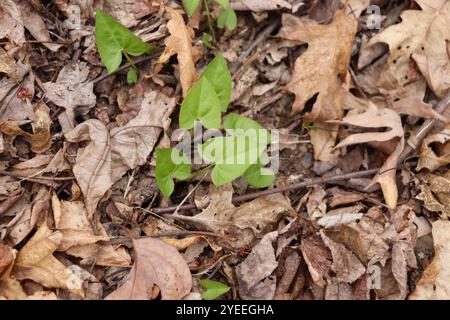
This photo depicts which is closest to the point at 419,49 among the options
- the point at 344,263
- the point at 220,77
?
the point at 220,77

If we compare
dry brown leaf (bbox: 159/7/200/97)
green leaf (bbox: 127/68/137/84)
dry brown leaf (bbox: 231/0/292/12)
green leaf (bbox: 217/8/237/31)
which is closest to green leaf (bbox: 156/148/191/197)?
dry brown leaf (bbox: 159/7/200/97)

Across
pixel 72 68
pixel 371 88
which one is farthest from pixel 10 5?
pixel 371 88

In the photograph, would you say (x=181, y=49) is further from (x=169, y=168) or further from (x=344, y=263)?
(x=344, y=263)

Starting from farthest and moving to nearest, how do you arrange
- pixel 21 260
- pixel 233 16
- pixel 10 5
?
pixel 233 16
pixel 10 5
pixel 21 260

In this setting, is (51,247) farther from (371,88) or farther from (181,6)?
(371,88)

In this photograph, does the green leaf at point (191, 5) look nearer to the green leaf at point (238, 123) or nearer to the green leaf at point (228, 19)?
the green leaf at point (228, 19)

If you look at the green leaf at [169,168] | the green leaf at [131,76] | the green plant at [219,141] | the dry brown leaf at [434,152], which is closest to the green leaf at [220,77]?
the green plant at [219,141]

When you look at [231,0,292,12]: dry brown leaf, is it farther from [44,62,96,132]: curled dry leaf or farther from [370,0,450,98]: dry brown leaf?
[44,62,96,132]: curled dry leaf
